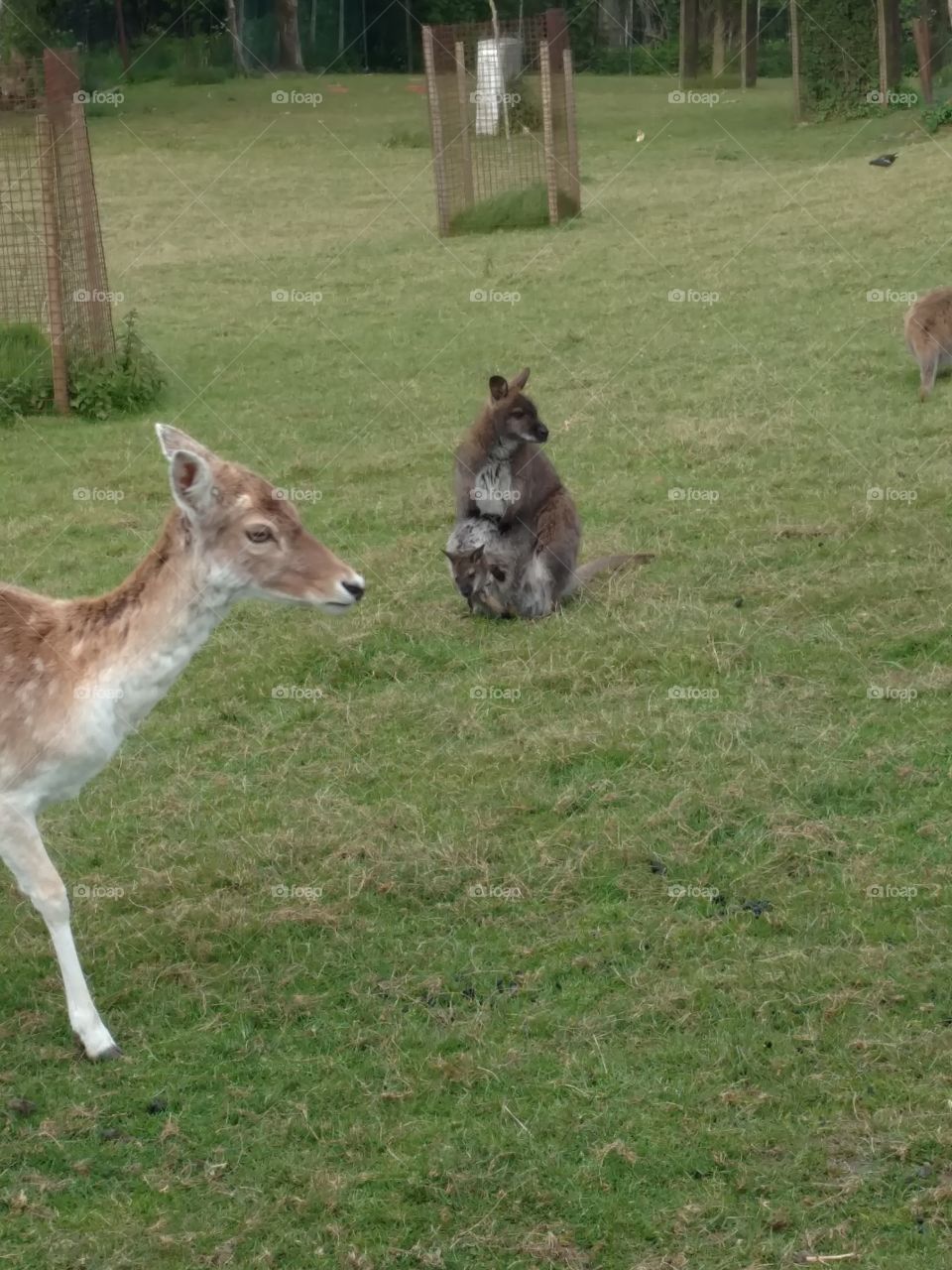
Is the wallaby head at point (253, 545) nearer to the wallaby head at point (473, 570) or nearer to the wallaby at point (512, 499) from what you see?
the wallaby head at point (473, 570)

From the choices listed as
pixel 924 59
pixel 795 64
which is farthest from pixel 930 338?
pixel 795 64

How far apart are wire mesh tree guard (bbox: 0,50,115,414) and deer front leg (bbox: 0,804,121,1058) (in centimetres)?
962

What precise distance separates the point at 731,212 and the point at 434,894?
16005 mm

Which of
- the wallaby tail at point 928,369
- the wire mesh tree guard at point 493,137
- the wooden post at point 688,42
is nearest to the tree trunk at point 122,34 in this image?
the wooden post at point 688,42

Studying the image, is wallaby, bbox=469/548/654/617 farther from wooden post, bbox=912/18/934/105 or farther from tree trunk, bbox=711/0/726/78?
tree trunk, bbox=711/0/726/78

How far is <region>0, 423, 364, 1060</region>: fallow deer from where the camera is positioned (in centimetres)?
510

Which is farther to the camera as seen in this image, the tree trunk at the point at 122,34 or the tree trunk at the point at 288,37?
the tree trunk at the point at 288,37

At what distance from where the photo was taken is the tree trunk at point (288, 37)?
35.8 metres

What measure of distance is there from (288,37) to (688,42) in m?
8.92

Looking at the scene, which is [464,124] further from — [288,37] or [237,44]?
[237,44]

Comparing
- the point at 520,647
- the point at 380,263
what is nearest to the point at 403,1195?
the point at 520,647

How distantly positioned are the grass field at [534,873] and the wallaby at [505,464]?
607 millimetres

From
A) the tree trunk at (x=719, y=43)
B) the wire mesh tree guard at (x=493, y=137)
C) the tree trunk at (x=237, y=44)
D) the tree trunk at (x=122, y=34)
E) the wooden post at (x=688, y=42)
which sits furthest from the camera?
the tree trunk at (x=237, y=44)

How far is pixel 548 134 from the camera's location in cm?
2061
